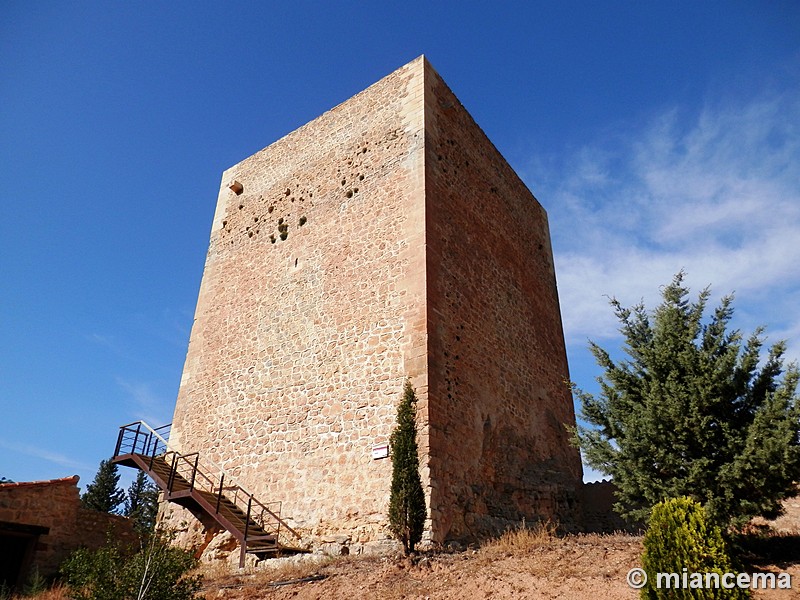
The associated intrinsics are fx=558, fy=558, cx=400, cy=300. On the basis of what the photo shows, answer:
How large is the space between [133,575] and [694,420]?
728 centimetres

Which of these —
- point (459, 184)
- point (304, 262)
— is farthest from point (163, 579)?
point (459, 184)

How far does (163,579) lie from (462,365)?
6110 millimetres

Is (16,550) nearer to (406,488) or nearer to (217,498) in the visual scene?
(217,498)

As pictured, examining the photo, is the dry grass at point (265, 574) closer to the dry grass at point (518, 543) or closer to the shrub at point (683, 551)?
the dry grass at point (518, 543)

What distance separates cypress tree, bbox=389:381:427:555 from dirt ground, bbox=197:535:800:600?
0.38 m

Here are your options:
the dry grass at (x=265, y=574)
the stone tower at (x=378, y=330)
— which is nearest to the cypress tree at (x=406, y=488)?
the stone tower at (x=378, y=330)

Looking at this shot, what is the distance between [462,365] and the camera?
10578 mm

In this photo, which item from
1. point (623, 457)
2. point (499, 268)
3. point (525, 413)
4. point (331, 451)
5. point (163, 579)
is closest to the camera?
point (163, 579)

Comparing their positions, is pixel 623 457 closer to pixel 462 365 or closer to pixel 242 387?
pixel 462 365

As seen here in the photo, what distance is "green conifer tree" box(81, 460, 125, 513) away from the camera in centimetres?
3111

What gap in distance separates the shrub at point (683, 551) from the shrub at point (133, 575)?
5.01 meters

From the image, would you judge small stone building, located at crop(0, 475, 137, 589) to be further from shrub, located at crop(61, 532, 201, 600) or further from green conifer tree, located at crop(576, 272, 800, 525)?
green conifer tree, located at crop(576, 272, 800, 525)

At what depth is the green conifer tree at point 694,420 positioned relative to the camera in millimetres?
7180

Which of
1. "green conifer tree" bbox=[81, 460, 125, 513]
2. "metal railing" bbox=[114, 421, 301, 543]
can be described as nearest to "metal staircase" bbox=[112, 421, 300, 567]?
"metal railing" bbox=[114, 421, 301, 543]
